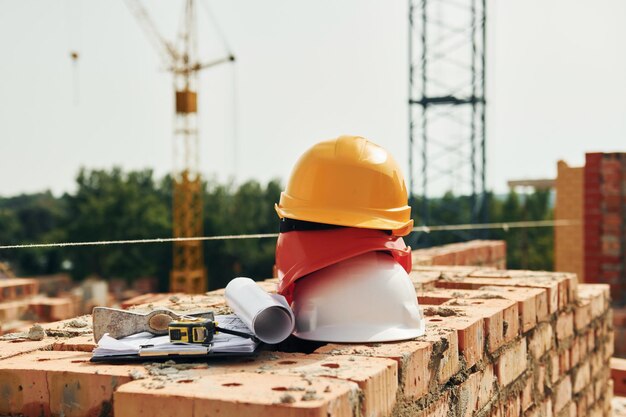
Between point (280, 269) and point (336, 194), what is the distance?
1.30ft

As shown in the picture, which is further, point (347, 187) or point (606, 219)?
point (606, 219)

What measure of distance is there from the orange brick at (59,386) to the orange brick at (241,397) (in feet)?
0.54

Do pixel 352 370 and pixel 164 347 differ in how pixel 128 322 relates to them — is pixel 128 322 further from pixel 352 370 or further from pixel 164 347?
pixel 352 370

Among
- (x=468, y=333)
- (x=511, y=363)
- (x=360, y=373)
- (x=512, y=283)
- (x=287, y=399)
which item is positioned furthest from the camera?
(x=512, y=283)

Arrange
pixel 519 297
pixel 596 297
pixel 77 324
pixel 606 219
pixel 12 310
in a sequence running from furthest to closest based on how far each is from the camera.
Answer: pixel 12 310 → pixel 606 219 → pixel 596 297 → pixel 519 297 → pixel 77 324

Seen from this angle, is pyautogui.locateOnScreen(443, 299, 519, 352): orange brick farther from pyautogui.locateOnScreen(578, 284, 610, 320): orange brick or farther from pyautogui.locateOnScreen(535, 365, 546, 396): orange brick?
pyautogui.locateOnScreen(578, 284, 610, 320): orange brick

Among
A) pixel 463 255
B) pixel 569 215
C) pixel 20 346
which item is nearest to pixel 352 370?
pixel 20 346

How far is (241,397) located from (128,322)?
2.95 ft

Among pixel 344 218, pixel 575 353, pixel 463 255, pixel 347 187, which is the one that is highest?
pixel 347 187

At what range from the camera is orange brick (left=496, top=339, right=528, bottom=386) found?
11.3 feet

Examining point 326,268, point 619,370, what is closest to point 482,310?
point 326,268

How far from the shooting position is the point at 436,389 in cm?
272

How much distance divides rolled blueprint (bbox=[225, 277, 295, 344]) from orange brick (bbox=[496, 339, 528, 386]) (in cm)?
128

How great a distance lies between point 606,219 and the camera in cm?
1066
